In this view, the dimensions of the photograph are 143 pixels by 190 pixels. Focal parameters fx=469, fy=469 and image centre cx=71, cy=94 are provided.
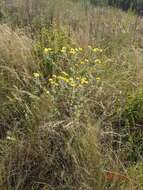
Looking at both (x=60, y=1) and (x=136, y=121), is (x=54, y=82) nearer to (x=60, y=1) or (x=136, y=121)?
(x=136, y=121)

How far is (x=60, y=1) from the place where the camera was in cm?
639

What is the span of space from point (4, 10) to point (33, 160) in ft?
11.3

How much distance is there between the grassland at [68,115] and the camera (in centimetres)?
297

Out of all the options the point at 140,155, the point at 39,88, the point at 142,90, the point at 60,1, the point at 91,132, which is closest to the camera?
the point at 91,132

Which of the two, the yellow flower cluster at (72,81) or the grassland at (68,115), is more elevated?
the yellow flower cluster at (72,81)

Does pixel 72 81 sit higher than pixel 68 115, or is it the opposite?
pixel 72 81

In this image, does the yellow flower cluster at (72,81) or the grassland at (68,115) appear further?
the yellow flower cluster at (72,81)

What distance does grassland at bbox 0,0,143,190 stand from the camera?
2.97m

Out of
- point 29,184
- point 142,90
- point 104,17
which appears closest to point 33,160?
point 29,184

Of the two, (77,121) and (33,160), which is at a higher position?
(77,121)

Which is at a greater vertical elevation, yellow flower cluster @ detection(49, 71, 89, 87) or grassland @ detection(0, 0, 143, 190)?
yellow flower cluster @ detection(49, 71, 89, 87)

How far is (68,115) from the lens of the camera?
3.28m

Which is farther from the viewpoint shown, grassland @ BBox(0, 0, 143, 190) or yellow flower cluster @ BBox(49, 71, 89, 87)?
yellow flower cluster @ BBox(49, 71, 89, 87)

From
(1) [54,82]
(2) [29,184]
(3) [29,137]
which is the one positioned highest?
(1) [54,82]
